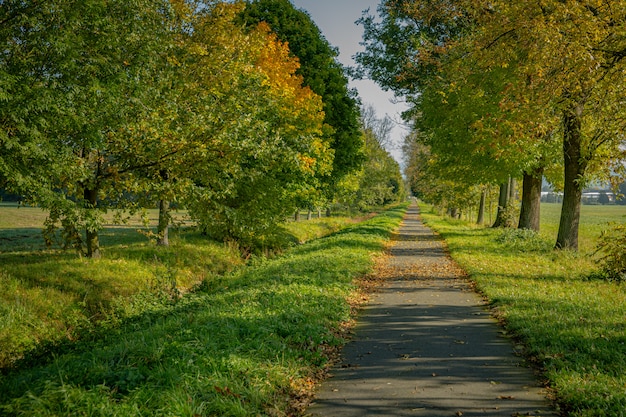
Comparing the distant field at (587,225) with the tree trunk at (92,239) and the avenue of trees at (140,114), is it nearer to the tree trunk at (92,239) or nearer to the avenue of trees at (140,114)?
the avenue of trees at (140,114)

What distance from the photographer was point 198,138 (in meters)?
13.6

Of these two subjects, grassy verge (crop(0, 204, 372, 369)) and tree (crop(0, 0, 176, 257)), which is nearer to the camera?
tree (crop(0, 0, 176, 257))

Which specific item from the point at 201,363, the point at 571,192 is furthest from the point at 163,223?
the point at 571,192

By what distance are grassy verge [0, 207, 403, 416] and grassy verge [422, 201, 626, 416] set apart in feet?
9.71

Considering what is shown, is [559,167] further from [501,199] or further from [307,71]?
[307,71]

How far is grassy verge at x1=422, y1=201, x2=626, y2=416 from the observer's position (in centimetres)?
541

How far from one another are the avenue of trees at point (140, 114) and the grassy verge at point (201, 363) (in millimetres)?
3596

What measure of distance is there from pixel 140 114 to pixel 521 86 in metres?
8.89

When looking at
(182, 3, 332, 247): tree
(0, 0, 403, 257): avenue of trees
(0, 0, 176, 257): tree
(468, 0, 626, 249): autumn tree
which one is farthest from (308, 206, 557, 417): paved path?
(0, 0, 176, 257): tree

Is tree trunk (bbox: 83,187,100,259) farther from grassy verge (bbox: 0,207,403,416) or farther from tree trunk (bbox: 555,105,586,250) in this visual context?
tree trunk (bbox: 555,105,586,250)

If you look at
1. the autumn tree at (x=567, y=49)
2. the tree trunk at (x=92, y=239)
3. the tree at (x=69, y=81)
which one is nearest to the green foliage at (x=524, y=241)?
the autumn tree at (x=567, y=49)

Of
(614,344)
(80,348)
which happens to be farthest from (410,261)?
(80,348)

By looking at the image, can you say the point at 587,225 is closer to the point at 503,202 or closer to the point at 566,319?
the point at 503,202

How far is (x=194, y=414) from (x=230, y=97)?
38.8 feet
